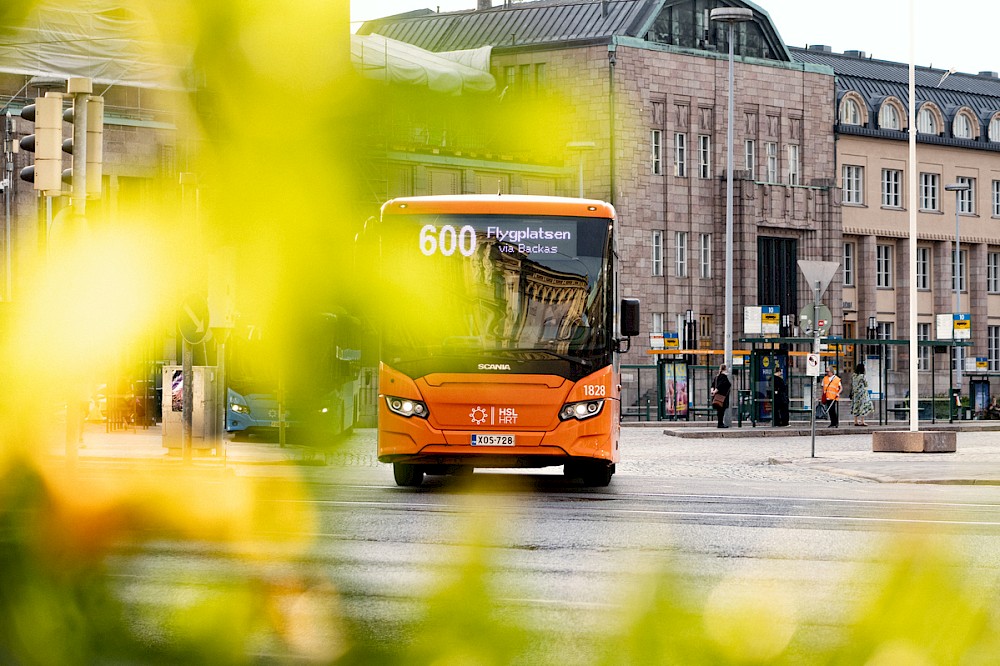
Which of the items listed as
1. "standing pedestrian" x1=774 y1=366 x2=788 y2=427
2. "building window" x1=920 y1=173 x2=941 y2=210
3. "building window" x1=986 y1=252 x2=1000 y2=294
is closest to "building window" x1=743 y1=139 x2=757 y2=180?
"building window" x1=920 y1=173 x2=941 y2=210

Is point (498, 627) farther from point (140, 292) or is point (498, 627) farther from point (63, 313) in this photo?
point (63, 313)

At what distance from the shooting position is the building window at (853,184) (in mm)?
75938

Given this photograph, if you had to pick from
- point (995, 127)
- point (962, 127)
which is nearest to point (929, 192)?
point (962, 127)

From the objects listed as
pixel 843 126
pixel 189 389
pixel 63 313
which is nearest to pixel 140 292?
pixel 63 313

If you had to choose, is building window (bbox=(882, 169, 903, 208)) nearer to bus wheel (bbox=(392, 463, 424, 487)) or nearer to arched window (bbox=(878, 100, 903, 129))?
arched window (bbox=(878, 100, 903, 129))

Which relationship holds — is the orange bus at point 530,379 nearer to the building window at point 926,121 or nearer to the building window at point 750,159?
the building window at point 750,159

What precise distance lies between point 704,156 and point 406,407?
162 feet

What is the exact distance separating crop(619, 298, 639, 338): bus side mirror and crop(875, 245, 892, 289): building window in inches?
2437

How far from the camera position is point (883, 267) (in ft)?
259

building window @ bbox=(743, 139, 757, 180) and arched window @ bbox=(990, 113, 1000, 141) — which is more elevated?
arched window @ bbox=(990, 113, 1000, 141)

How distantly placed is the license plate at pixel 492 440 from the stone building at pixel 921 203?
192 feet

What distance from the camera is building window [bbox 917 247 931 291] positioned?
8050 centimetres

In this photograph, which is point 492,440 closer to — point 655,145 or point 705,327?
point 655,145

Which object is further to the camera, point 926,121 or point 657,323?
point 926,121
